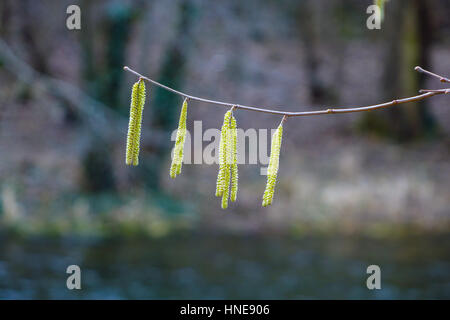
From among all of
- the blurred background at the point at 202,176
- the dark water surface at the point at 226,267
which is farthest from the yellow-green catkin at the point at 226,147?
the dark water surface at the point at 226,267

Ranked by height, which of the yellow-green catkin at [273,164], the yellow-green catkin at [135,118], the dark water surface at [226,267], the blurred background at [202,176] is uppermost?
the blurred background at [202,176]

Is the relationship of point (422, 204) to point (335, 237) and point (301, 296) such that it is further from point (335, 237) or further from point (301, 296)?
point (301, 296)

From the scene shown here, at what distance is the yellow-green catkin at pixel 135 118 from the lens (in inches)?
106

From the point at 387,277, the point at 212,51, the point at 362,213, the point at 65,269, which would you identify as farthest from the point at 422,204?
the point at 212,51

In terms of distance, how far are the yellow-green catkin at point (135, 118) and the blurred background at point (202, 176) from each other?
21.2 feet

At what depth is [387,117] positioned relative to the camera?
1786 cm

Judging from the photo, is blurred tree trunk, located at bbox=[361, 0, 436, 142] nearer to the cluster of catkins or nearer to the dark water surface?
the dark water surface

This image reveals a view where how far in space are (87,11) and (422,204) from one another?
904 cm

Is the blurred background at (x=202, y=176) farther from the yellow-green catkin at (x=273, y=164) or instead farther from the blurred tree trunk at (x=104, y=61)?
the yellow-green catkin at (x=273, y=164)

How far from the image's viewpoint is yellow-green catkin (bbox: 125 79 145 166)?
270 centimetres

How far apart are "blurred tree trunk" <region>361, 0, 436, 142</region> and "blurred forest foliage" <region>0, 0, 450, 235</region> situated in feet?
0.12

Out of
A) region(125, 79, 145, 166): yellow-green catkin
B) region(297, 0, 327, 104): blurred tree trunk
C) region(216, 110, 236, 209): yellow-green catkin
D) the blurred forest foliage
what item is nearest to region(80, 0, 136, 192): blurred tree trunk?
the blurred forest foliage

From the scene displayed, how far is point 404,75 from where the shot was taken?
1794 centimetres

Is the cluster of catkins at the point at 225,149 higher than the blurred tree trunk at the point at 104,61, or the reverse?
the blurred tree trunk at the point at 104,61
